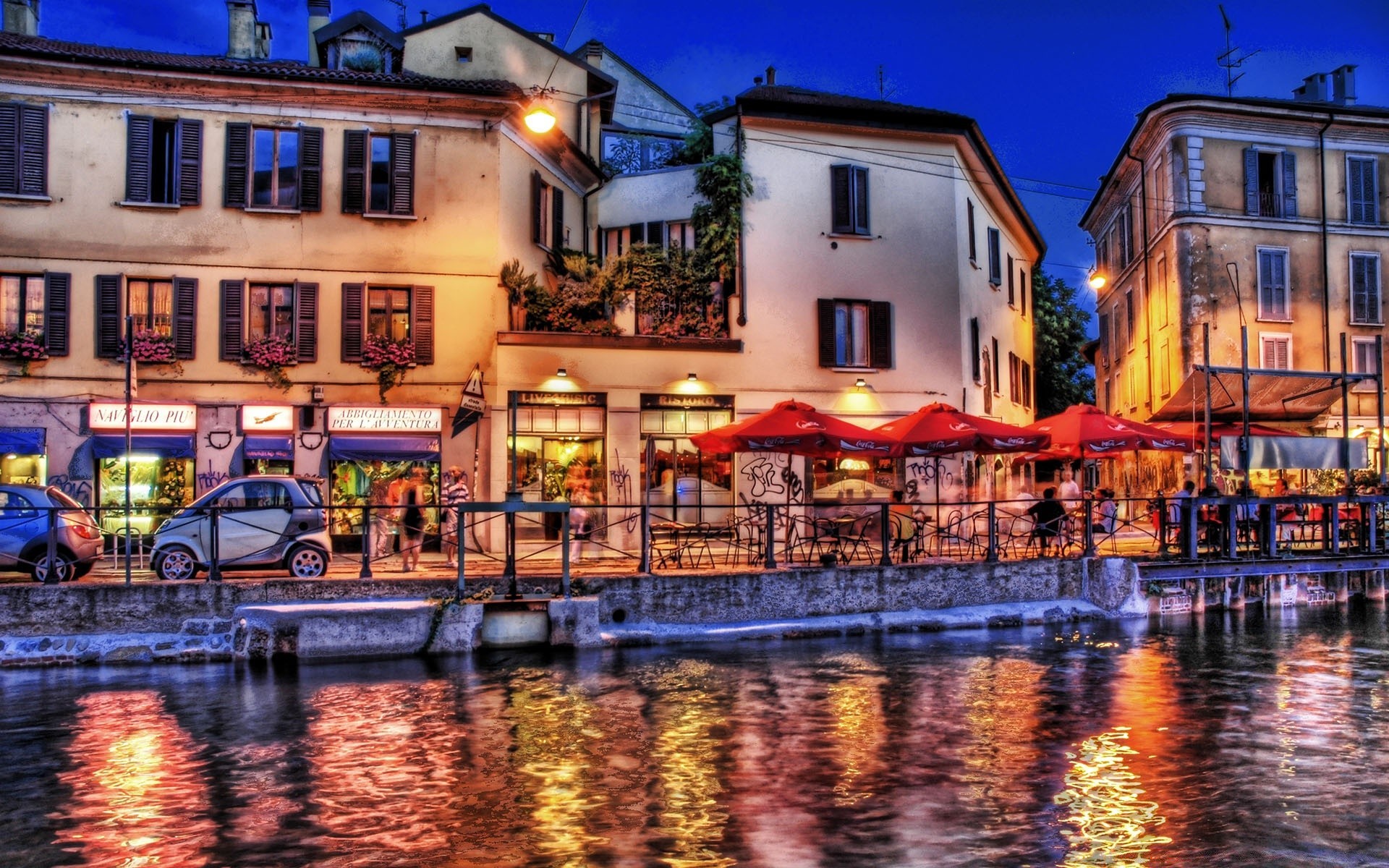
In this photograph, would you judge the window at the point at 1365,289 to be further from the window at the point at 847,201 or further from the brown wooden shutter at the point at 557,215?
the brown wooden shutter at the point at 557,215

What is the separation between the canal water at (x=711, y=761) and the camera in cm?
771

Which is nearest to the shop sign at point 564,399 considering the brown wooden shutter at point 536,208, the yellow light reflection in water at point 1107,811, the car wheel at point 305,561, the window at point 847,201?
the brown wooden shutter at point 536,208

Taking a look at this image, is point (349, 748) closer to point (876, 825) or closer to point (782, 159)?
point (876, 825)

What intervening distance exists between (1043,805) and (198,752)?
6.79 metres

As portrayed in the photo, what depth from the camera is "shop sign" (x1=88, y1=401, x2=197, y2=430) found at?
23.7 m

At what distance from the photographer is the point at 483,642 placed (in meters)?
16.6

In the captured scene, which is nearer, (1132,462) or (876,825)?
(876,825)

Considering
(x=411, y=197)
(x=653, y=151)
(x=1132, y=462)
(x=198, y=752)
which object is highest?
(x=653, y=151)

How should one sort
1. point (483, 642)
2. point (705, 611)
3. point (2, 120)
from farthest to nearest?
point (2, 120) → point (705, 611) → point (483, 642)

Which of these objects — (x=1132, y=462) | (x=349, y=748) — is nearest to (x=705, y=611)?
(x=349, y=748)

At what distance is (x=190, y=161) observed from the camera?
961 inches

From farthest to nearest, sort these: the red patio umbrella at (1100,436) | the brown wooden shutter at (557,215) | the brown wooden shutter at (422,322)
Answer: the brown wooden shutter at (557,215) < the brown wooden shutter at (422,322) < the red patio umbrella at (1100,436)

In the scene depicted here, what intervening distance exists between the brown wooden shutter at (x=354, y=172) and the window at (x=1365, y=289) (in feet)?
86.1

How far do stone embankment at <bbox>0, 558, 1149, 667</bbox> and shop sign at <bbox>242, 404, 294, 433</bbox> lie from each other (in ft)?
25.5
